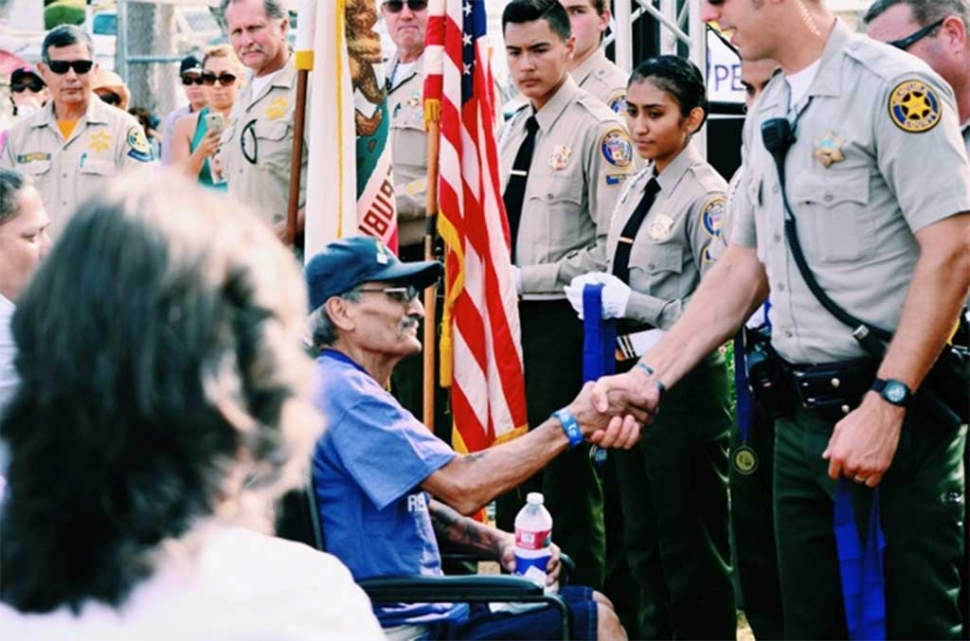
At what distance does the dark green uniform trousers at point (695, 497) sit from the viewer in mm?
4926

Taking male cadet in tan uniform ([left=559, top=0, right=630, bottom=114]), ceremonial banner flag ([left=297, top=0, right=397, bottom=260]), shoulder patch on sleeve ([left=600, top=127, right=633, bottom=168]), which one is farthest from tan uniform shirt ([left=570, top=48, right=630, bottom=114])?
ceremonial banner flag ([left=297, top=0, right=397, bottom=260])

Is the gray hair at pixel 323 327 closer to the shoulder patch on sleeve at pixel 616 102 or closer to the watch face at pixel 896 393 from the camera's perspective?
the watch face at pixel 896 393

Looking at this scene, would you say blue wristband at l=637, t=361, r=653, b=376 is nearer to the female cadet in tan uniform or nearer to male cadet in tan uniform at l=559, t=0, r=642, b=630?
the female cadet in tan uniform

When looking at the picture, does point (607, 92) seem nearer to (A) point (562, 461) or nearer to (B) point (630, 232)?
(B) point (630, 232)

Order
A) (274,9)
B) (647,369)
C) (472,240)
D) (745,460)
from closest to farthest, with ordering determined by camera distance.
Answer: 1. (647,369)
2. (745,460)
3. (472,240)
4. (274,9)

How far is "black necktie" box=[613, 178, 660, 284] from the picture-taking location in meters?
5.12

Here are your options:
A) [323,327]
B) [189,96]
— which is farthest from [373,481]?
[189,96]

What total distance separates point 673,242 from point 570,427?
1.35 m

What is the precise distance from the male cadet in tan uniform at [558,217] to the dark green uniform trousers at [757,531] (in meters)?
0.68

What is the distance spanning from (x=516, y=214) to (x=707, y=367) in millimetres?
1132

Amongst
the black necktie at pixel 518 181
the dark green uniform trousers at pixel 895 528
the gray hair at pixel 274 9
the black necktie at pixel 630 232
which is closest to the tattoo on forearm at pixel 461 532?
the dark green uniform trousers at pixel 895 528

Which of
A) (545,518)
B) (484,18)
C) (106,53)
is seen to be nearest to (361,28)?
(484,18)

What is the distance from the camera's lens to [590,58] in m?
6.31

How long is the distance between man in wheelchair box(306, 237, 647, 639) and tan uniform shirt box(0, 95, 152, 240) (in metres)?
3.89
